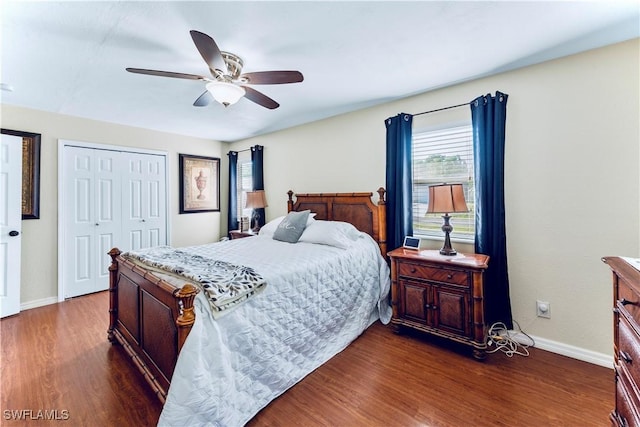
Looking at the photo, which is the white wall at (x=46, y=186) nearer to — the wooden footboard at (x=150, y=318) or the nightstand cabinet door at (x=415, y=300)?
the wooden footboard at (x=150, y=318)

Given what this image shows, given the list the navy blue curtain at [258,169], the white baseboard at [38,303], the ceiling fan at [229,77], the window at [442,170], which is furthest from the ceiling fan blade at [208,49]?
the white baseboard at [38,303]

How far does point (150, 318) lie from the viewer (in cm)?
180

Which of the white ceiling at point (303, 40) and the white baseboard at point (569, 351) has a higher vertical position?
the white ceiling at point (303, 40)

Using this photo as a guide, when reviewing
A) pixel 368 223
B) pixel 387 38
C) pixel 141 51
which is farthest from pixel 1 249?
pixel 387 38

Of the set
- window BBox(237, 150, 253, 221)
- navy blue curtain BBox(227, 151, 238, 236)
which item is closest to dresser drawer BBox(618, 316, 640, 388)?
window BBox(237, 150, 253, 221)


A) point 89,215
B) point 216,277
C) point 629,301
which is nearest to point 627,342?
point 629,301

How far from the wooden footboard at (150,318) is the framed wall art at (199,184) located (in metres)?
2.46

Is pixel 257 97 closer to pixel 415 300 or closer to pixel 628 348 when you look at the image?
pixel 415 300

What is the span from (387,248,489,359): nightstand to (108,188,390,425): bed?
0.35m

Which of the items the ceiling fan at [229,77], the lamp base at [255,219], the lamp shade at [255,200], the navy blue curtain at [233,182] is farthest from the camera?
the navy blue curtain at [233,182]

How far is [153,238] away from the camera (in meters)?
4.36

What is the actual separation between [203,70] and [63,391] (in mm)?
2600

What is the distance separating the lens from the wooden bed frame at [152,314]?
1.41 metres

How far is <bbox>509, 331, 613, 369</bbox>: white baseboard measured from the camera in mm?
2045
